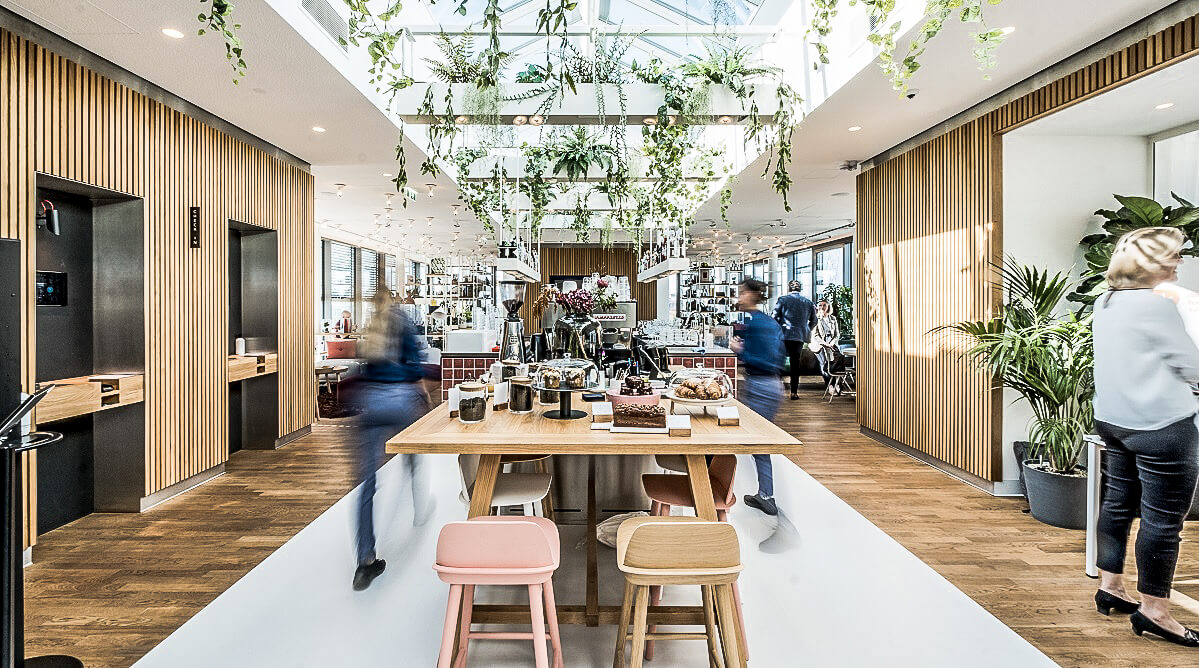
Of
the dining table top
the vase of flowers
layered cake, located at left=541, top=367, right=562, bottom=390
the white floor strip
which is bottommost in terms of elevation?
the white floor strip

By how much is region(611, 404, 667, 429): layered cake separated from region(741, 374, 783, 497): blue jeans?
6.75 ft

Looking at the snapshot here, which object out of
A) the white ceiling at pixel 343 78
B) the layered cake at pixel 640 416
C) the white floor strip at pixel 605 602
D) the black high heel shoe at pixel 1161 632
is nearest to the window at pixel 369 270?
the white ceiling at pixel 343 78

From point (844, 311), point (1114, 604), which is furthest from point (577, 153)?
point (844, 311)

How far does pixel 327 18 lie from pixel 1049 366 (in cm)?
503

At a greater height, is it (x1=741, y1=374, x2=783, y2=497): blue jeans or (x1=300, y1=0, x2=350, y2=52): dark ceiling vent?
(x1=300, y1=0, x2=350, y2=52): dark ceiling vent

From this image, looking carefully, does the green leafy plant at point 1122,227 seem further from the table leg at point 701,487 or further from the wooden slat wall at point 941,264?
the table leg at point 701,487

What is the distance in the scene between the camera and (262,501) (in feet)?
15.1

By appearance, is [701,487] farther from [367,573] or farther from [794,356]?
[794,356]

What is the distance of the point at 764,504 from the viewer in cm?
441

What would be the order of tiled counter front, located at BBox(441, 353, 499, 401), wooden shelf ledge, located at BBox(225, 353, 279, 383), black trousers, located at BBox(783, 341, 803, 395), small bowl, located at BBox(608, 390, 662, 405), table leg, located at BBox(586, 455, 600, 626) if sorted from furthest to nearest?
black trousers, located at BBox(783, 341, 803, 395), tiled counter front, located at BBox(441, 353, 499, 401), wooden shelf ledge, located at BBox(225, 353, 279, 383), small bowl, located at BBox(608, 390, 662, 405), table leg, located at BBox(586, 455, 600, 626)

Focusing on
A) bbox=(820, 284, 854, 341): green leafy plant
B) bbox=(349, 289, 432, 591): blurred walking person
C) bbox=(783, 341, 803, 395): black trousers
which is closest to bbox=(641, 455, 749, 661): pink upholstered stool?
bbox=(349, 289, 432, 591): blurred walking person

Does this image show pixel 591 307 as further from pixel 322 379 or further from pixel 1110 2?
pixel 322 379

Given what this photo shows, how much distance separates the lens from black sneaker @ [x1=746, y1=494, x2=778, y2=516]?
14.3 feet

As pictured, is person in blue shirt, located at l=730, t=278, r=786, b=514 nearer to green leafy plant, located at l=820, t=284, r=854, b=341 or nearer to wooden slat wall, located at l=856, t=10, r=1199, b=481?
wooden slat wall, located at l=856, t=10, r=1199, b=481
